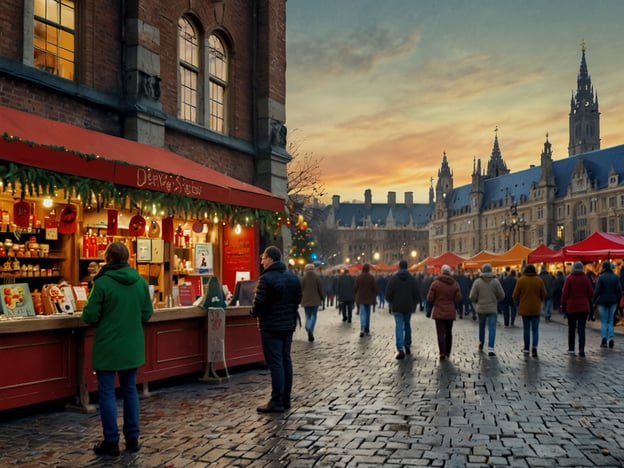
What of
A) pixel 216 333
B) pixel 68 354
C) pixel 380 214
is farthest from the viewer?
pixel 380 214

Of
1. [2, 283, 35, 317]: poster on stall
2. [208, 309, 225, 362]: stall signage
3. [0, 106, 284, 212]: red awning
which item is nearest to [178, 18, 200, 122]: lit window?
[0, 106, 284, 212]: red awning

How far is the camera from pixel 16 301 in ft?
A: 24.6

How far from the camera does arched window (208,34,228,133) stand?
48.8 ft

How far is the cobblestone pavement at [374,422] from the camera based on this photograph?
538 cm

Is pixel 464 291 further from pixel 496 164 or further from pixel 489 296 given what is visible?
pixel 496 164

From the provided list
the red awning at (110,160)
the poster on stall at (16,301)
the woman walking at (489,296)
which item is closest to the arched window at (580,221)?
the woman walking at (489,296)

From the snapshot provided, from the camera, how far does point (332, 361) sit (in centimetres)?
1132

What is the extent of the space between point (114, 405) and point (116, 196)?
3733 millimetres

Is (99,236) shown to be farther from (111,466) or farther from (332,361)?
(111,466)

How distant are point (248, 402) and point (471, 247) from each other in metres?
120

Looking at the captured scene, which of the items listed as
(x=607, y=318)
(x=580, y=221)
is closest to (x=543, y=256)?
(x=607, y=318)

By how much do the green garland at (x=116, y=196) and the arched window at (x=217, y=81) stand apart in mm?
3922

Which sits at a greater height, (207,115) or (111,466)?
(207,115)

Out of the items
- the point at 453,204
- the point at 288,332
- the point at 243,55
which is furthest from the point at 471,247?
the point at 288,332
